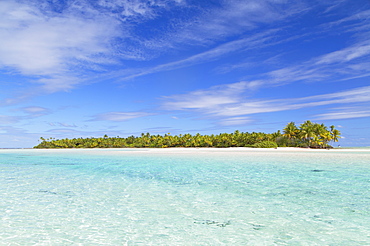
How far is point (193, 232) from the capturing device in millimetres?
6918

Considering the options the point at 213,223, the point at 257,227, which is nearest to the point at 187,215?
the point at 213,223

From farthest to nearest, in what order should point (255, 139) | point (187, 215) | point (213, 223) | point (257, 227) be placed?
1. point (255, 139)
2. point (187, 215)
3. point (213, 223)
4. point (257, 227)

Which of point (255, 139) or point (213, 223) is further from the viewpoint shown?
point (255, 139)

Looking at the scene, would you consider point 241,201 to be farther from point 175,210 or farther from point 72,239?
point 72,239

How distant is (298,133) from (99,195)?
83675 mm

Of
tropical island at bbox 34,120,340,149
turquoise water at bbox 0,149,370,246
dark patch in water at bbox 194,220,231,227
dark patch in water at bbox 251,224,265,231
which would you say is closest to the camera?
turquoise water at bbox 0,149,370,246

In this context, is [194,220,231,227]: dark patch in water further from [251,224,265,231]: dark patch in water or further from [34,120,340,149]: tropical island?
[34,120,340,149]: tropical island

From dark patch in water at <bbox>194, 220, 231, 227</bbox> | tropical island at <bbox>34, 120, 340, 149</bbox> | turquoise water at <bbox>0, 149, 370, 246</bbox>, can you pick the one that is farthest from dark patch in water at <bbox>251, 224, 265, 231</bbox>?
tropical island at <bbox>34, 120, 340, 149</bbox>

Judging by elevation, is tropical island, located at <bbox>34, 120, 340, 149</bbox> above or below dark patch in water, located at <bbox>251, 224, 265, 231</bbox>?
above

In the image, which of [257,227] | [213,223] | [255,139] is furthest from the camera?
[255,139]

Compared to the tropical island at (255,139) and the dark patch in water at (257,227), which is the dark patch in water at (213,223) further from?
the tropical island at (255,139)

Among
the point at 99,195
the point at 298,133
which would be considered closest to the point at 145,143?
the point at 298,133

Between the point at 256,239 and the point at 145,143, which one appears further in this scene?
the point at 145,143

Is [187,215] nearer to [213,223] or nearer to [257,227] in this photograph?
[213,223]
